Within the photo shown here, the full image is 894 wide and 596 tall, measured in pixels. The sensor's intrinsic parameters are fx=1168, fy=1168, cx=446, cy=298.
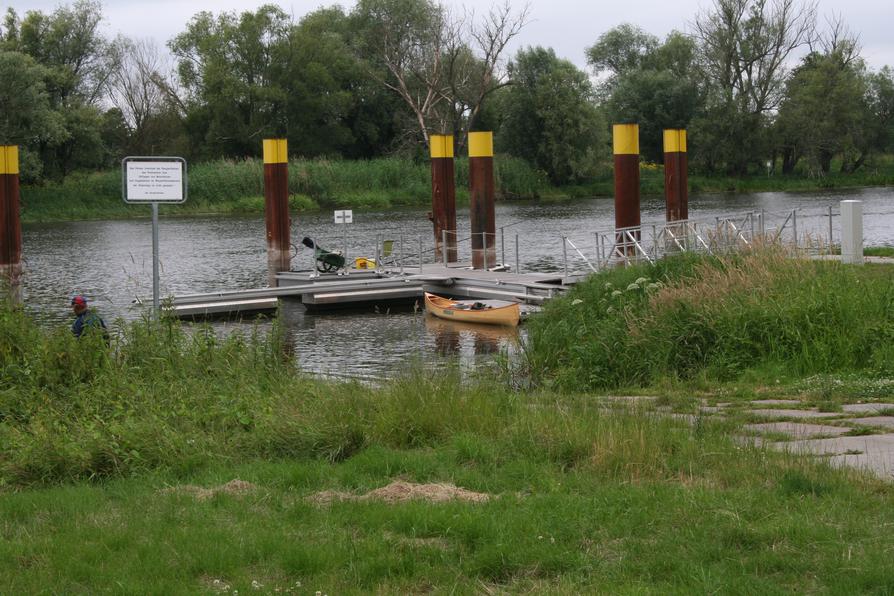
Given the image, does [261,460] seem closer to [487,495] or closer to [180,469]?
[180,469]

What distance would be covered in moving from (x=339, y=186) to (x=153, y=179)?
178 ft

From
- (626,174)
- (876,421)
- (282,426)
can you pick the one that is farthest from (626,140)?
(282,426)

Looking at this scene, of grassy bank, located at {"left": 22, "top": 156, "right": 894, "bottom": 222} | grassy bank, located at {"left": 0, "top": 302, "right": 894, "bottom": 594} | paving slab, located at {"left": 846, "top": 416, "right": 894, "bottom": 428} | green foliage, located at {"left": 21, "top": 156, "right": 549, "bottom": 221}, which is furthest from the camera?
grassy bank, located at {"left": 22, "top": 156, "right": 894, "bottom": 222}

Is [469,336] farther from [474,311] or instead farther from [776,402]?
[776,402]

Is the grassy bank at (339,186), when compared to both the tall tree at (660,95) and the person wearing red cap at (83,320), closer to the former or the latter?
the tall tree at (660,95)

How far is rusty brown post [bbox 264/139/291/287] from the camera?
29.4m

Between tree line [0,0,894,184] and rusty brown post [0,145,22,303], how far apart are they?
41440 millimetres

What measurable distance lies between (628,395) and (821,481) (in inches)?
194

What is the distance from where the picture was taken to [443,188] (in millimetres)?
30328

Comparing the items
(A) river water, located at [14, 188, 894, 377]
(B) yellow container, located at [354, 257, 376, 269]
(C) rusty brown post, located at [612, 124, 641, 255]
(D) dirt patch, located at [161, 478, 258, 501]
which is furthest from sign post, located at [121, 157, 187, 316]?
(B) yellow container, located at [354, 257, 376, 269]

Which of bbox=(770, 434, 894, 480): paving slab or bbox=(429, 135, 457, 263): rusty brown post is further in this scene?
bbox=(429, 135, 457, 263): rusty brown post

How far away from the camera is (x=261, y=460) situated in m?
8.22

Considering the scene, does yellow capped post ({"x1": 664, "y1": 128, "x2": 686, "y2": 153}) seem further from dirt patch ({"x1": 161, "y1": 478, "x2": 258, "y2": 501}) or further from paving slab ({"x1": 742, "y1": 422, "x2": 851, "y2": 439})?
dirt patch ({"x1": 161, "y1": 478, "x2": 258, "y2": 501})

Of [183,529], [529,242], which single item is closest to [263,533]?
[183,529]
